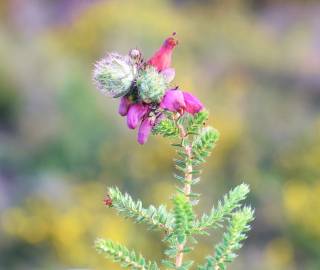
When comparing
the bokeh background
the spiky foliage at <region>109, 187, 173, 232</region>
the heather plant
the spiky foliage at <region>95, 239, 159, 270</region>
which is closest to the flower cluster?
the heather plant

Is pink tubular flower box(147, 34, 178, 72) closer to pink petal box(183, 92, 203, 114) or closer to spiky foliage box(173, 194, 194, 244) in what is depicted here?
pink petal box(183, 92, 203, 114)

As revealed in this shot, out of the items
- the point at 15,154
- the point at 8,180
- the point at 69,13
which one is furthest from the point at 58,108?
the point at 69,13

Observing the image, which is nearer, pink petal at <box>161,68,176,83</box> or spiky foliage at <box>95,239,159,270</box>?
spiky foliage at <box>95,239,159,270</box>

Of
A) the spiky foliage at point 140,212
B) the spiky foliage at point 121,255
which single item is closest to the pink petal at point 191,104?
the spiky foliage at point 140,212

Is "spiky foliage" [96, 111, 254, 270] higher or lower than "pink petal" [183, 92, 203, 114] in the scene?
lower

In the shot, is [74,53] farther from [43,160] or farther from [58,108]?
[43,160]

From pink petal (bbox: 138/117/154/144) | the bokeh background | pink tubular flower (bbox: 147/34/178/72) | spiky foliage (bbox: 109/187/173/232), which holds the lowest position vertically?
spiky foliage (bbox: 109/187/173/232)

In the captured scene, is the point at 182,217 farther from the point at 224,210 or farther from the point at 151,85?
the point at 151,85
